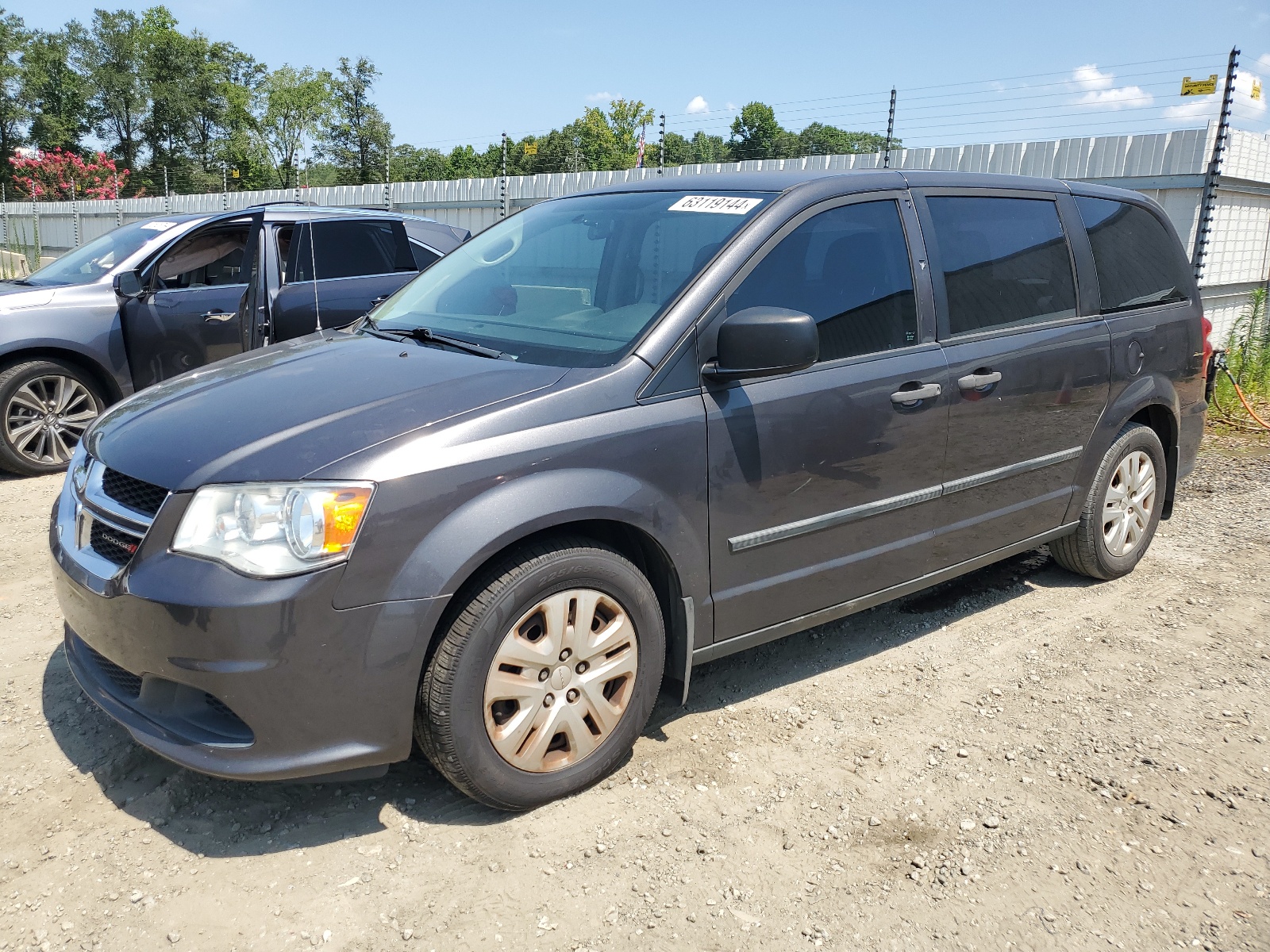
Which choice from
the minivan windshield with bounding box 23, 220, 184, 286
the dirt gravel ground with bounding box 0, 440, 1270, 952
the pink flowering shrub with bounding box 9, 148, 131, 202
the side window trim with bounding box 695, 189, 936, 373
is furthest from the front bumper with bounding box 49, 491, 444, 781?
the pink flowering shrub with bounding box 9, 148, 131, 202

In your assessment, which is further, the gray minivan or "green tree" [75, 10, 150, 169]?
"green tree" [75, 10, 150, 169]

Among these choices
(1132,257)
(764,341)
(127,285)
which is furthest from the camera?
(127,285)

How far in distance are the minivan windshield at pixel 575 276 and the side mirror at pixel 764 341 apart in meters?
0.27

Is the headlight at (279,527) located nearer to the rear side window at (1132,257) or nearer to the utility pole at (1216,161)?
the rear side window at (1132,257)

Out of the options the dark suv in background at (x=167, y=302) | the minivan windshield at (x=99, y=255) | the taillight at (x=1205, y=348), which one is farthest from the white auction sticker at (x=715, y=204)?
the minivan windshield at (x=99, y=255)

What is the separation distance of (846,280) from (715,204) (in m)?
0.53

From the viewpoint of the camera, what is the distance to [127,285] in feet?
22.1

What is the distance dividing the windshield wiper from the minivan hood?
5cm

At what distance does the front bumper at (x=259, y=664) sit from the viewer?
2410mm

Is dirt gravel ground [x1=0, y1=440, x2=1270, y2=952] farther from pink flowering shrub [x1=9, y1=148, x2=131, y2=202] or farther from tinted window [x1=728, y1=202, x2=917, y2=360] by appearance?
pink flowering shrub [x1=9, y1=148, x2=131, y2=202]

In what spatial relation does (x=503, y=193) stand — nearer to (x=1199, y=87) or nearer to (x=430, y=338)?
(x=1199, y=87)

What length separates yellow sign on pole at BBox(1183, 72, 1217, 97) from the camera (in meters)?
8.41

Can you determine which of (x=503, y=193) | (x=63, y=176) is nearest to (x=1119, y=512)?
(x=503, y=193)

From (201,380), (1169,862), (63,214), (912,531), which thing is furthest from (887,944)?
(63,214)
